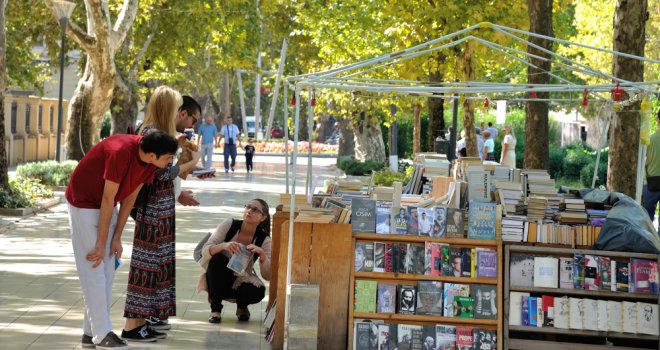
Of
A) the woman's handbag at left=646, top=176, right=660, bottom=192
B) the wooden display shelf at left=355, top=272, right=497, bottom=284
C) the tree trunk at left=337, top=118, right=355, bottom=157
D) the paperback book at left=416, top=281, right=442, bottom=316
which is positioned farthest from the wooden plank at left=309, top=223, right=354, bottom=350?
the tree trunk at left=337, top=118, right=355, bottom=157

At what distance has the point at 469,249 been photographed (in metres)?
8.28

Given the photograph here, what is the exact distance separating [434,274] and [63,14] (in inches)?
692

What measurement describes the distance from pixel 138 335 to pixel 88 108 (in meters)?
19.9

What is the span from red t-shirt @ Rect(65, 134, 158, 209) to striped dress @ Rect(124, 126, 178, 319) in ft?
1.82

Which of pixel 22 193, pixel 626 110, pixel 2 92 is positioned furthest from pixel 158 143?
pixel 22 193

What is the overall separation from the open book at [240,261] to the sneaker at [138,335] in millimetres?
862

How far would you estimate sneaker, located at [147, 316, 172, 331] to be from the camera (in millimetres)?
9031

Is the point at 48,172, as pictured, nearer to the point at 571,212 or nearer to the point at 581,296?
the point at 571,212

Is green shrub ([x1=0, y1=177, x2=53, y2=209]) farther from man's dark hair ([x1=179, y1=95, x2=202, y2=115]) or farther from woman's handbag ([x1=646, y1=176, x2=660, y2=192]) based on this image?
man's dark hair ([x1=179, y1=95, x2=202, y2=115])

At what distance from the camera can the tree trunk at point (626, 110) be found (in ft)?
41.6

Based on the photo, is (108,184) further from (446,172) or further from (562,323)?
(446,172)

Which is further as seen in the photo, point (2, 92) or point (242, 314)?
point (2, 92)

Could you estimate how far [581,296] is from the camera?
8.30 metres

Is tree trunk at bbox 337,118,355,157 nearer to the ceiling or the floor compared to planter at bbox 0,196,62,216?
nearer to the ceiling
